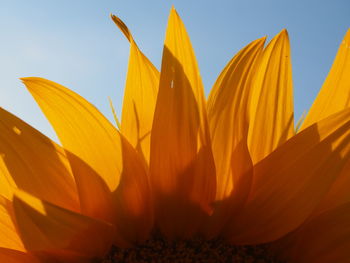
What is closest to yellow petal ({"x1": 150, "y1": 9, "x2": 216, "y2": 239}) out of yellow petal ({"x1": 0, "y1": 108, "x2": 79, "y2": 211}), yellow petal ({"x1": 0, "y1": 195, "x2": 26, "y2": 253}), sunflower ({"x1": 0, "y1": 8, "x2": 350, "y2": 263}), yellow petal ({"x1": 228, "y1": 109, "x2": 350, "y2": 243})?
sunflower ({"x1": 0, "y1": 8, "x2": 350, "y2": 263})

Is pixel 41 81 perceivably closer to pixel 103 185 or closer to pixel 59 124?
pixel 59 124

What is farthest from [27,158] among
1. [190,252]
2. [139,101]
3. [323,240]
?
[323,240]

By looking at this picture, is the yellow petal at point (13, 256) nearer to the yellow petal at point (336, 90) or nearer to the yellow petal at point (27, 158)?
the yellow petal at point (27, 158)

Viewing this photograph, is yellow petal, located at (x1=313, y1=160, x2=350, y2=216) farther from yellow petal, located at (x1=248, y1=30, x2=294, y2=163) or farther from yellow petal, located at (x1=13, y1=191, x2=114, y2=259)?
yellow petal, located at (x1=13, y1=191, x2=114, y2=259)

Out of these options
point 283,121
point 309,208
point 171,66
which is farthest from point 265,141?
point 171,66

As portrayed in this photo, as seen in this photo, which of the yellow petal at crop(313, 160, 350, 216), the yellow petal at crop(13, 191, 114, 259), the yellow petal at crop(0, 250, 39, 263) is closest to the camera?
the yellow petal at crop(13, 191, 114, 259)

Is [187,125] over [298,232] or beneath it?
over

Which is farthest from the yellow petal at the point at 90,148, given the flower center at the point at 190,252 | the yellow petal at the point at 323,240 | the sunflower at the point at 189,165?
the yellow petal at the point at 323,240
